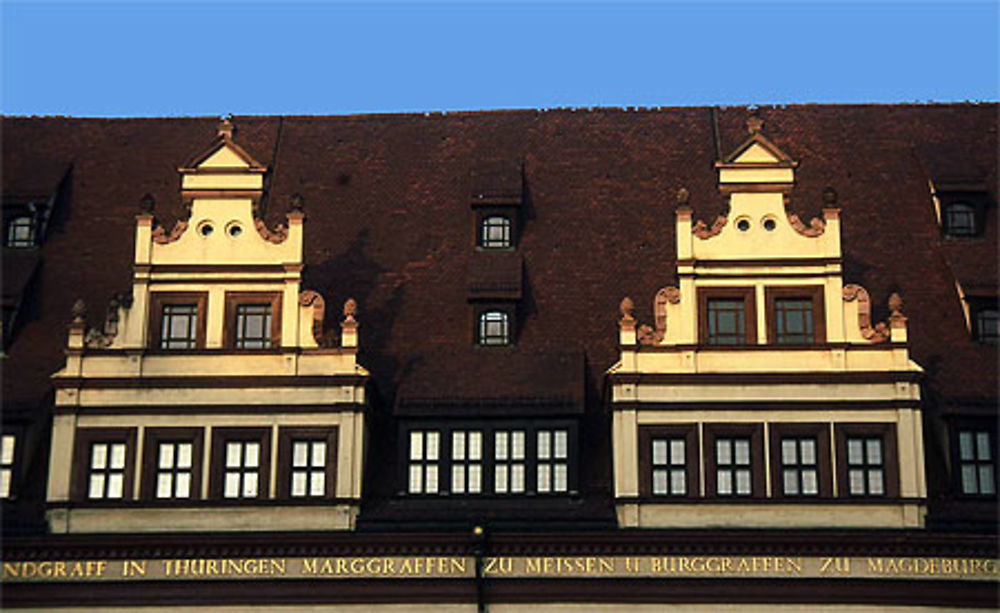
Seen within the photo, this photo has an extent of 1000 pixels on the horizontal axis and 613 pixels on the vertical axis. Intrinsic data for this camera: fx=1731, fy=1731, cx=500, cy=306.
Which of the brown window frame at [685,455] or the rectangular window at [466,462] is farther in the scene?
the rectangular window at [466,462]

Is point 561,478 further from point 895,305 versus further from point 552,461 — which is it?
point 895,305

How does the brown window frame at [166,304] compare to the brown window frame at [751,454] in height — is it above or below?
above

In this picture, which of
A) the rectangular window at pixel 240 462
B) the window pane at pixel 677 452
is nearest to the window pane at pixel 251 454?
the rectangular window at pixel 240 462

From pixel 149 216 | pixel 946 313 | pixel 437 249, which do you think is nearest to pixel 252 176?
pixel 149 216

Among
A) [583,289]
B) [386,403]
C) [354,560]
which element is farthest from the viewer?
[583,289]

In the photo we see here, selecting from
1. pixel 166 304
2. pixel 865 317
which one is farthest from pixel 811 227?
pixel 166 304

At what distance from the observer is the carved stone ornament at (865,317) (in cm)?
3947

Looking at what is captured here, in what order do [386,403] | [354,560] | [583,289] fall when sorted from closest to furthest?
[354,560]
[386,403]
[583,289]

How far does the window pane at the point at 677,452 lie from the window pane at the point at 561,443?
7.75 ft

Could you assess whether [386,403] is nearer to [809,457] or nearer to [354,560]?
[354,560]

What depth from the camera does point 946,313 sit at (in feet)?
139

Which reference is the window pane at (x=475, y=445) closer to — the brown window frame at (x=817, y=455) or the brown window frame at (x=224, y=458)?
the brown window frame at (x=224, y=458)

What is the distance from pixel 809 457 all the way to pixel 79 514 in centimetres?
1644

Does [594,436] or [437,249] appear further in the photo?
[437,249]
